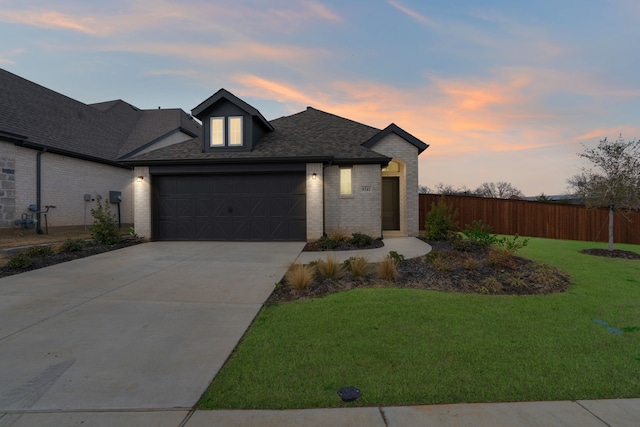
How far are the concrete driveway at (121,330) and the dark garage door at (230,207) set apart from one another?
4.30 meters

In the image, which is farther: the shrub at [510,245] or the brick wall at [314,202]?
the brick wall at [314,202]

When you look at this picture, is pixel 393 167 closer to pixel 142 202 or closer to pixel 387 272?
pixel 387 272

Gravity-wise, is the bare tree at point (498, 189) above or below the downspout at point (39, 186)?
above

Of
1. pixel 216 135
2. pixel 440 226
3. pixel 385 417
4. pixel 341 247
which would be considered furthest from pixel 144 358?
pixel 440 226

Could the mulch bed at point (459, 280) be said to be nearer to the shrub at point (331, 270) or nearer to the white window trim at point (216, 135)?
the shrub at point (331, 270)

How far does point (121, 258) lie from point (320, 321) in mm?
7474

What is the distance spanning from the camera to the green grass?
2576 millimetres

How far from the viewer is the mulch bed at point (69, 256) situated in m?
7.21

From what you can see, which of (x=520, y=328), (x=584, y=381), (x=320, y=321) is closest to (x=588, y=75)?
(x=520, y=328)

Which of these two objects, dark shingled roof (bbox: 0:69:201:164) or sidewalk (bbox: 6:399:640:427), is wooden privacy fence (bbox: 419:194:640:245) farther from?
dark shingled roof (bbox: 0:69:201:164)

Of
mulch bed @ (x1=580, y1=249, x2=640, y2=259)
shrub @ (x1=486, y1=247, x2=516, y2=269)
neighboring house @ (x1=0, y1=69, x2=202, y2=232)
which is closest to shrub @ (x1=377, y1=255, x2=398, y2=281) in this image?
shrub @ (x1=486, y1=247, x2=516, y2=269)

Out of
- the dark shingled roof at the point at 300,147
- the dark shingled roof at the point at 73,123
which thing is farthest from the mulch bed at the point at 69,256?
the dark shingled roof at the point at 73,123

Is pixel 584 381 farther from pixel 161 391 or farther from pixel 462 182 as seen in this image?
pixel 462 182

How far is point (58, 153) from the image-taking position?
14484 millimetres
